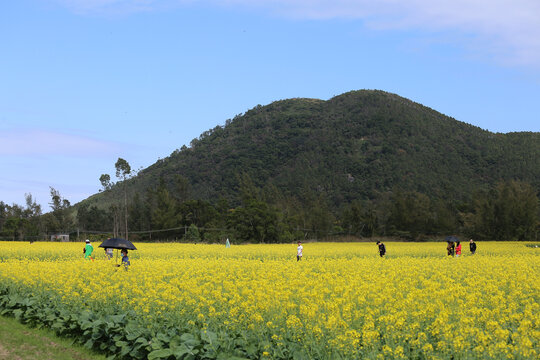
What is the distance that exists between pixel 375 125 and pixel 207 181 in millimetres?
54442

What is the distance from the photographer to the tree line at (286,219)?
6944cm

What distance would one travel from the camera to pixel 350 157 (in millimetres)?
129375

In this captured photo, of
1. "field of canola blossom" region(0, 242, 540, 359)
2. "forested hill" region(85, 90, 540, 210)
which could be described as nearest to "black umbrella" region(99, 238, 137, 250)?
"field of canola blossom" region(0, 242, 540, 359)

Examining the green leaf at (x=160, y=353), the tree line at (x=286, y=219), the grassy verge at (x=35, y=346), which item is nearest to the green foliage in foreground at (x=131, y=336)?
the green leaf at (x=160, y=353)

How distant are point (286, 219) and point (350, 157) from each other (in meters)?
56.7

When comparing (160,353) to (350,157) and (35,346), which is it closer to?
(35,346)

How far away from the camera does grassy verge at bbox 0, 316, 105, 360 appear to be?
11023 millimetres

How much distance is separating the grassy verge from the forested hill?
8075 centimetres

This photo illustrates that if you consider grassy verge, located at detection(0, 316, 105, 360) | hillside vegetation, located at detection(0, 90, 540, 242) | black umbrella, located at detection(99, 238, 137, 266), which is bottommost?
grassy verge, located at detection(0, 316, 105, 360)

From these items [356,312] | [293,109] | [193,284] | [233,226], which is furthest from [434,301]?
[293,109]

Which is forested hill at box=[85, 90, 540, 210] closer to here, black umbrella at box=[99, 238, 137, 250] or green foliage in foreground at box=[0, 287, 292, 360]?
black umbrella at box=[99, 238, 137, 250]

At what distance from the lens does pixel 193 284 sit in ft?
40.7

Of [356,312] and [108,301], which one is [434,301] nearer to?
[356,312]

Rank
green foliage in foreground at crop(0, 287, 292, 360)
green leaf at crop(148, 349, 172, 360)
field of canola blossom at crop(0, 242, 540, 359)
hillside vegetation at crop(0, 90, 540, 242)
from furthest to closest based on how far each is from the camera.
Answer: hillside vegetation at crop(0, 90, 540, 242) < green leaf at crop(148, 349, 172, 360) < green foliage in foreground at crop(0, 287, 292, 360) < field of canola blossom at crop(0, 242, 540, 359)
